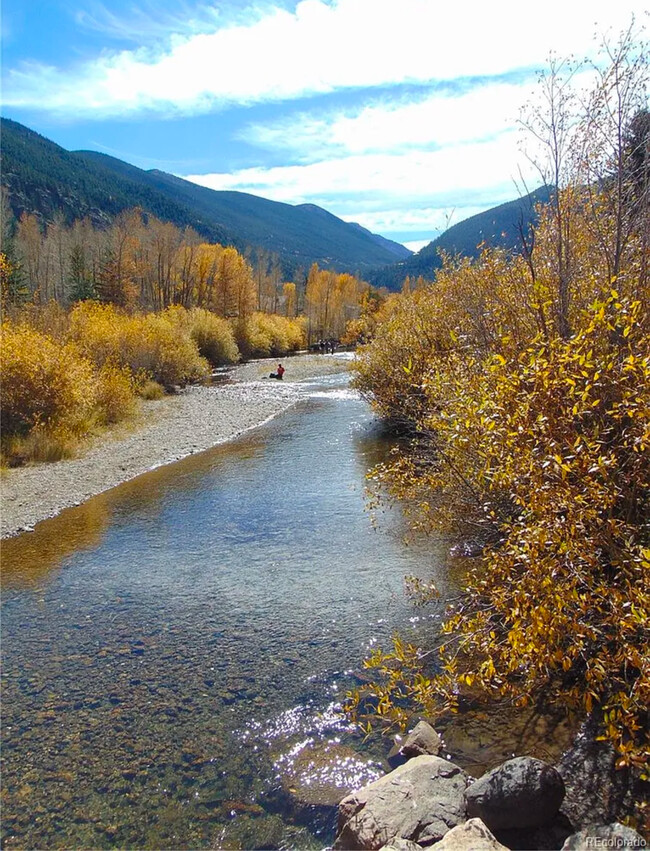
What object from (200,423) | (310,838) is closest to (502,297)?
(310,838)

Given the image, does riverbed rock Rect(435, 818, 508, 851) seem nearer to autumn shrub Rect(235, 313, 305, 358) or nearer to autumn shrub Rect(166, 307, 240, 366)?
autumn shrub Rect(166, 307, 240, 366)

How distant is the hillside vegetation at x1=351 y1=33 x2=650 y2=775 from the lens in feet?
14.7

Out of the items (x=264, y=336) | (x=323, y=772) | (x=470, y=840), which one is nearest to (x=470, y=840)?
(x=470, y=840)

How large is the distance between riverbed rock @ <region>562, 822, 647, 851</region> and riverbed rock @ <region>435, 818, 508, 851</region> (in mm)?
689

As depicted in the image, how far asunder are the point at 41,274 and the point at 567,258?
85.6 metres

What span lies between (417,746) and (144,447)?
56.9 feet

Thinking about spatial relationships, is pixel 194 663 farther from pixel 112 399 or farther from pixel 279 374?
pixel 279 374

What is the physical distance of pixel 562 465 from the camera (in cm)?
418

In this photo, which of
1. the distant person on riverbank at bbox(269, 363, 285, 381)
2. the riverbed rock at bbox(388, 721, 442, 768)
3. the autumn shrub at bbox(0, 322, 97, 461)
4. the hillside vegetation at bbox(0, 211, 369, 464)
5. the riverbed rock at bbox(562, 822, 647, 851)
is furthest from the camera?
the distant person on riverbank at bbox(269, 363, 285, 381)

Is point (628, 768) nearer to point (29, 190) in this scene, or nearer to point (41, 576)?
point (41, 576)

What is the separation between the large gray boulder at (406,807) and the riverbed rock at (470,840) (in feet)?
2.17

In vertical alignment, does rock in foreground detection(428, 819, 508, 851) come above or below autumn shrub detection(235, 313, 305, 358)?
below

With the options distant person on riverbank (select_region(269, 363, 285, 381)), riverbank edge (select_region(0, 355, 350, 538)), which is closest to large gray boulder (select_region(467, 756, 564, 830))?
riverbank edge (select_region(0, 355, 350, 538))

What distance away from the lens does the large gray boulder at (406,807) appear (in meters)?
4.88
